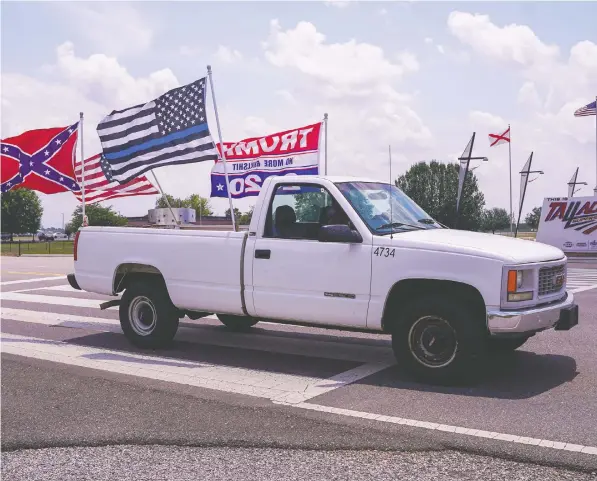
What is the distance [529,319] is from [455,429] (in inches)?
62.2

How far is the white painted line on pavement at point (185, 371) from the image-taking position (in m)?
6.33

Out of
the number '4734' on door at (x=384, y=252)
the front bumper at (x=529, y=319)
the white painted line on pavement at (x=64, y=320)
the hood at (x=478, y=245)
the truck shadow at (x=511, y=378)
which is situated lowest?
the white painted line on pavement at (x=64, y=320)

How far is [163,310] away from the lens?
27.0 ft

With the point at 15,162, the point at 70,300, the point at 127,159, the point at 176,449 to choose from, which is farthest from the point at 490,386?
the point at 15,162

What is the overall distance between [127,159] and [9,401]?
495 cm

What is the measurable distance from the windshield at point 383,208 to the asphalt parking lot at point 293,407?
149cm

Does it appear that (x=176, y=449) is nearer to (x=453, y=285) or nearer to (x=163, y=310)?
(x=453, y=285)

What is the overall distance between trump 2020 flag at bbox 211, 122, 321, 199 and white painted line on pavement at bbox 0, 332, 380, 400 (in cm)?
1154

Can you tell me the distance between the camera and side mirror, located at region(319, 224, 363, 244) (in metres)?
6.70

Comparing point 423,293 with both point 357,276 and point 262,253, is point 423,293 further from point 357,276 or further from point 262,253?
point 262,253

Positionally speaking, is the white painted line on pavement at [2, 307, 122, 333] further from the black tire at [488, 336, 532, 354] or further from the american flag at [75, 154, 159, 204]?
the american flag at [75, 154, 159, 204]

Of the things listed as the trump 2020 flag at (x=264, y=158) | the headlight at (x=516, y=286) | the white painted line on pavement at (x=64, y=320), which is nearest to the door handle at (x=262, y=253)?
the headlight at (x=516, y=286)

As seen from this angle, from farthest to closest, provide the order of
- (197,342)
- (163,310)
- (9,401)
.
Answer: (197,342), (163,310), (9,401)

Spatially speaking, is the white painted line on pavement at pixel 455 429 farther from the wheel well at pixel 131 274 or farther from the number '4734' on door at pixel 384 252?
the wheel well at pixel 131 274
